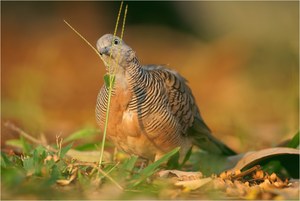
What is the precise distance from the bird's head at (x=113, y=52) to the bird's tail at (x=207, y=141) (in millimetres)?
1184

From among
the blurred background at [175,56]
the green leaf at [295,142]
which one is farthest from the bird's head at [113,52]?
the blurred background at [175,56]

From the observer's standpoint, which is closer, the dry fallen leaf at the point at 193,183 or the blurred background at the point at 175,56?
the dry fallen leaf at the point at 193,183

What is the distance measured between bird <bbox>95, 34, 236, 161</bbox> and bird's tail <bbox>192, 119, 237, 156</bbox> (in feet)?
0.93

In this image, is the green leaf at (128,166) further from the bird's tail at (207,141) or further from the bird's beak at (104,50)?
the bird's tail at (207,141)

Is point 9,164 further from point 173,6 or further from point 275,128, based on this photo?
point 173,6

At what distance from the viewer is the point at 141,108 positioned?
16.1 feet

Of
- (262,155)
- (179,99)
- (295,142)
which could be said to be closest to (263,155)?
(262,155)

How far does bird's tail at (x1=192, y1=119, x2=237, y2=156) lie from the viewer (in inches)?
226

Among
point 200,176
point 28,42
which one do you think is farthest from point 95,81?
point 200,176

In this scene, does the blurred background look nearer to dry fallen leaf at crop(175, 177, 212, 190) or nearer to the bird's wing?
the bird's wing

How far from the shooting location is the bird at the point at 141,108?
483cm

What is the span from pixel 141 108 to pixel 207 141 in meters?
1.18

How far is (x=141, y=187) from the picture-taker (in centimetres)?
360

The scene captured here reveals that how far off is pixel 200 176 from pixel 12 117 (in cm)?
414
